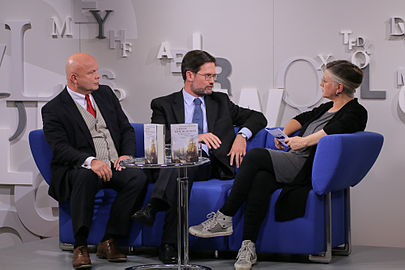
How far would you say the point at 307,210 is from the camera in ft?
12.7

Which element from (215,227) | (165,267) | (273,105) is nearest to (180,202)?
(215,227)

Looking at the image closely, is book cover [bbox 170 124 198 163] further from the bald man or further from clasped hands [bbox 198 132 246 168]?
clasped hands [bbox 198 132 246 168]

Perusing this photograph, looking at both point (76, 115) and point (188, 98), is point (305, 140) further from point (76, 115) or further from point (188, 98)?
point (76, 115)

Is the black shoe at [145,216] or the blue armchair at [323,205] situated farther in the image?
the black shoe at [145,216]

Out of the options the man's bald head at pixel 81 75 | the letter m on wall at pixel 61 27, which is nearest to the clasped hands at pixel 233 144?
the man's bald head at pixel 81 75

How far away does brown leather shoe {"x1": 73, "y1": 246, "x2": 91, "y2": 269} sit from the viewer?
152 inches

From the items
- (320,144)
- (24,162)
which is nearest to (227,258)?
(320,144)

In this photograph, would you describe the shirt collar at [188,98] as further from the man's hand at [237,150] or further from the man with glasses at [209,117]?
the man's hand at [237,150]

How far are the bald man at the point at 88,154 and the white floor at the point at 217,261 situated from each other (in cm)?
16

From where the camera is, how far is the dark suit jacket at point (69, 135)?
4.11 meters

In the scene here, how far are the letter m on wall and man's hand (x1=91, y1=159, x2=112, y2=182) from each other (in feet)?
5.96

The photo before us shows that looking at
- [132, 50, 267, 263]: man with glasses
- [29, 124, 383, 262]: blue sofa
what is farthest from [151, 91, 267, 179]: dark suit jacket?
[29, 124, 383, 262]: blue sofa

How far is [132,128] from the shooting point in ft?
15.0

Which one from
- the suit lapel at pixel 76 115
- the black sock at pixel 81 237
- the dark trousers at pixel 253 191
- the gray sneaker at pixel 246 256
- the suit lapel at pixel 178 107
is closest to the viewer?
the gray sneaker at pixel 246 256
